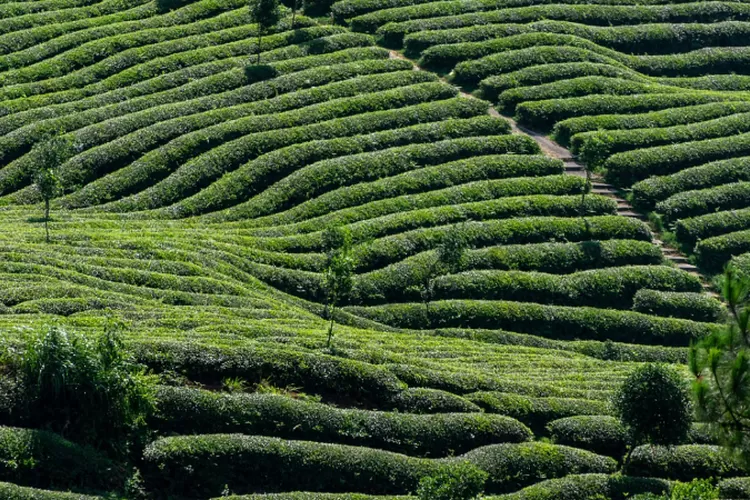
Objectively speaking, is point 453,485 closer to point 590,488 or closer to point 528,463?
point 528,463

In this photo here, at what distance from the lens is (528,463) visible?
129ft

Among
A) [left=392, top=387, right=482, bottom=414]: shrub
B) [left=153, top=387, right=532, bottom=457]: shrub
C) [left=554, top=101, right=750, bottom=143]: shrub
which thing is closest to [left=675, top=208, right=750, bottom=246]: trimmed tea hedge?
[left=554, top=101, right=750, bottom=143]: shrub

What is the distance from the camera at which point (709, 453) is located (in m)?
41.9

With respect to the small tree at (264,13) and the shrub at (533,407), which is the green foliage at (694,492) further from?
the small tree at (264,13)

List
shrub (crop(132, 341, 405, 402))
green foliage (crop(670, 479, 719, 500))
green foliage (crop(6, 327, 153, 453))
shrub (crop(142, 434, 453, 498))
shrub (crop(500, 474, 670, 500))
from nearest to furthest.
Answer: green foliage (crop(6, 327, 153, 453)), green foliage (crop(670, 479, 719, 500)), shrub (crop(142, 434, 453, 498)), shrub (crop(500, 474, 670, 500)), shrub (crop(132, 341, 405, 402))

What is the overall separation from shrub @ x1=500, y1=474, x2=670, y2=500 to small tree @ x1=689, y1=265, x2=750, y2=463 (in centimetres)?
821

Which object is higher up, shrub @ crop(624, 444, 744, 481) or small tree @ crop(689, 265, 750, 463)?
small tree @ crop(689, 265, 750, 463)

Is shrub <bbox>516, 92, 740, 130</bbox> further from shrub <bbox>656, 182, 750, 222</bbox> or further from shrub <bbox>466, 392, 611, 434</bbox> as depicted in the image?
shrub <bbox>466, 392, 611, 434</bbox>

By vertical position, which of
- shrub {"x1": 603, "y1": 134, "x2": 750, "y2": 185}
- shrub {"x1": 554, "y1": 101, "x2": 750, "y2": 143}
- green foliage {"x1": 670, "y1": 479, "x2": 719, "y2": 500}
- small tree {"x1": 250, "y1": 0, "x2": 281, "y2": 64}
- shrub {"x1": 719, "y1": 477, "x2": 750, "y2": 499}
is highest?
small tree {"x1": 250, "y1": 0, "x2": 281, "y2": 64}

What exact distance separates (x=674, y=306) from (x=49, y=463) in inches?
1452

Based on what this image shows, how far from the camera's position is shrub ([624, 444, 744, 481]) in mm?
41188

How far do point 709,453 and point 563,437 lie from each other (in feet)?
16.7

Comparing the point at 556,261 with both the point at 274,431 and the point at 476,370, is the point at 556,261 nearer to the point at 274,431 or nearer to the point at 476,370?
the point at 476,370

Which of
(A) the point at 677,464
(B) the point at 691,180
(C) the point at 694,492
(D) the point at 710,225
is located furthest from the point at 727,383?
(B) the point at 691,180
